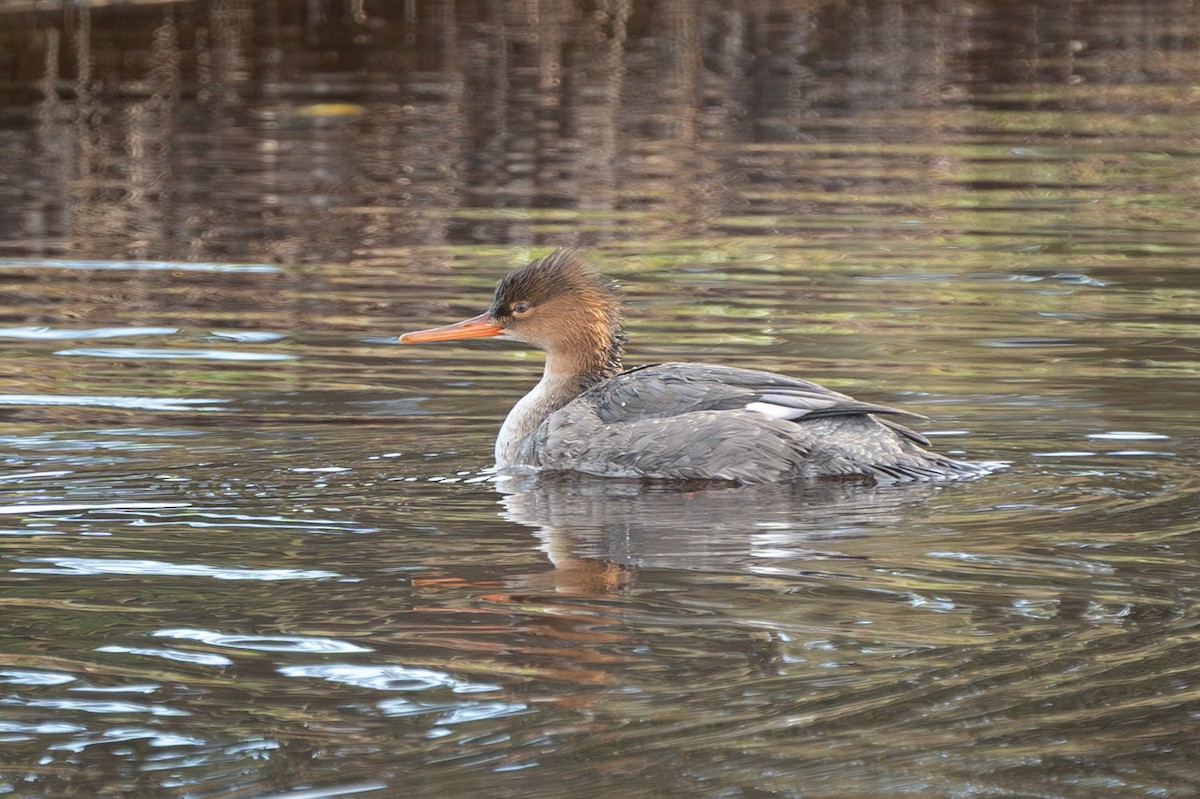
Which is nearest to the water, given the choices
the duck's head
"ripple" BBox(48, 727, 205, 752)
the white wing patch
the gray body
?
"ripple" BBox(48, 727, 205, 752)

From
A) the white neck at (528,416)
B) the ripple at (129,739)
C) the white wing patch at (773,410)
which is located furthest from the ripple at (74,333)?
the ripple at (129,739)

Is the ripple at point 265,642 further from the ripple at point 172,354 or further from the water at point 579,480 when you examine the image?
the ripple at point 172,354

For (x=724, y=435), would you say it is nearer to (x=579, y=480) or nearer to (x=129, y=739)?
(x=579, y=480)

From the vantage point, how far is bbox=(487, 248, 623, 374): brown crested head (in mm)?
8453

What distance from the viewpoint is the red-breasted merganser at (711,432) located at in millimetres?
7414

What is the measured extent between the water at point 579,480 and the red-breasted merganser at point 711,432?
18 centimetres

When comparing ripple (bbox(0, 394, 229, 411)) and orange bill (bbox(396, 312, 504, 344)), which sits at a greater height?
orange bill (bbox(396, 312, 504, 344))

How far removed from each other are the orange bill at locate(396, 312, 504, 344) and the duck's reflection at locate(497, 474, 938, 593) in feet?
2.96

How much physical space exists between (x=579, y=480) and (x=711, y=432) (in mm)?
587

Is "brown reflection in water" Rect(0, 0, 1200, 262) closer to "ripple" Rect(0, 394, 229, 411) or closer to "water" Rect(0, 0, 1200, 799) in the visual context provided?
"water" Rect(0, 0, 1200, 799)

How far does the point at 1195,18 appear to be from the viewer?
76.3 ft

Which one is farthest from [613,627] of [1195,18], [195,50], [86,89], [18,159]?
[1195,18]

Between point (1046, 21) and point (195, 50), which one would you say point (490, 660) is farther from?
point (1046, 21)

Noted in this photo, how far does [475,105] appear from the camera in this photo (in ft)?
59.6
